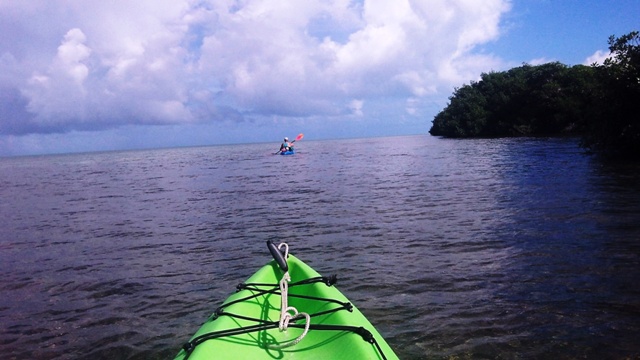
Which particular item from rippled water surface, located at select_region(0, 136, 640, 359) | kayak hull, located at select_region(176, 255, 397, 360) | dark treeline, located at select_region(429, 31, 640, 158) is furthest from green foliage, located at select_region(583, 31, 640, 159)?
kayak hull, located at select_region(176, 255, 397, 360)

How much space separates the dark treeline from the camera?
2144 centimetres

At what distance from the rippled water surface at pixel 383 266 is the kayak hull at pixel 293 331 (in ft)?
3.64

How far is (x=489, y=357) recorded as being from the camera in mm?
4629

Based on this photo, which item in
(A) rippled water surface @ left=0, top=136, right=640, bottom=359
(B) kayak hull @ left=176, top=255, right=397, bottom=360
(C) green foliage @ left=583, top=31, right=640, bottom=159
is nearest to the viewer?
(B) kayak hull @ left=176, top=255, right=397, bottom=360

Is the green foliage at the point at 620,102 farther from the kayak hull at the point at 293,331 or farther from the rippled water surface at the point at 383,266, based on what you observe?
the kayak hull at the point at 293,331

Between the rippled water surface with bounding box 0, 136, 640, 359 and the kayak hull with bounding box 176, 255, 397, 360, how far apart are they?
43.7 inches

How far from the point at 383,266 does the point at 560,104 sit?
5937 centimetres

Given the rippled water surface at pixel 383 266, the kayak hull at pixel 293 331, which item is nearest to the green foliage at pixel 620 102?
the rippled water surface at pixel 383 266

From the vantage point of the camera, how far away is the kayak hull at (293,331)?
3.57 metres

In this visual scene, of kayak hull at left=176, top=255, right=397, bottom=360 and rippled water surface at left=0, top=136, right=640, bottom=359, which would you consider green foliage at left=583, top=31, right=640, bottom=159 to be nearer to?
rippled water surface at left=0, top=136, right=640, bottom=359

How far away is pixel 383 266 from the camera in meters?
7.82

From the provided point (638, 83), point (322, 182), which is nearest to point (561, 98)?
point (638, 83)

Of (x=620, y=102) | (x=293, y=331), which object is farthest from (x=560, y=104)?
(x=293, y=331)

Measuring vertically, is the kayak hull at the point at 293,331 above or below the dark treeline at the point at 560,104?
below
